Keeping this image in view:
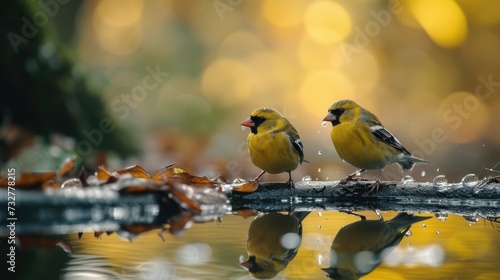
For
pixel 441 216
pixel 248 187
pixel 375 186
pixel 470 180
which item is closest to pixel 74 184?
pixel 248 187

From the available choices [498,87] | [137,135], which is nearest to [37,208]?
[137,135]

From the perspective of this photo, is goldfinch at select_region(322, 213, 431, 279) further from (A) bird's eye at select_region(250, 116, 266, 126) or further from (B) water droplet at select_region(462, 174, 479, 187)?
(A) bird's eye at select_region(250, 116, 266, 126)

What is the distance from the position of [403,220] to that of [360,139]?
85 centimetres

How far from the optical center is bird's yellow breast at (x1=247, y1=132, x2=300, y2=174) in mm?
3658

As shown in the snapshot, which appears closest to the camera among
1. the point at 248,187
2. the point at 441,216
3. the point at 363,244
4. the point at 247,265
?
the point at 247,265

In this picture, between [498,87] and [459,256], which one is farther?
[498,87]

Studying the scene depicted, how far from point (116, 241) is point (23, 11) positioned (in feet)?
9.35

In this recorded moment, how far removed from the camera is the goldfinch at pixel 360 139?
3785 millimetres

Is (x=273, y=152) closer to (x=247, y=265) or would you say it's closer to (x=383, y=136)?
(x=383, y=136)

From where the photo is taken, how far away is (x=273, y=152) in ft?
12.0

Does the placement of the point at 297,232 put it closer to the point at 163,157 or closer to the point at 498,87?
the point at 163,157

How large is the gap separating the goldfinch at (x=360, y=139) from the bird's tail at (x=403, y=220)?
2.03 ft

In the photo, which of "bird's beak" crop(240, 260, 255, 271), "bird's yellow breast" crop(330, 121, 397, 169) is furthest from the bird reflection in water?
"bird's yellow breast" crop(330, 121, 397, 169)

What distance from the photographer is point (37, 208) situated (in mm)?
2502
